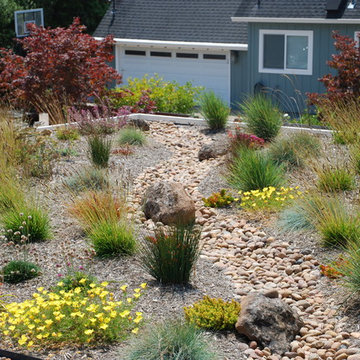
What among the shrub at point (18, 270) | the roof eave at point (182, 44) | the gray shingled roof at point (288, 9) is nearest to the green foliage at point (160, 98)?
the gray shingled roof at point (288, 9)

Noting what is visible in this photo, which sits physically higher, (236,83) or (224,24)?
(224,24)

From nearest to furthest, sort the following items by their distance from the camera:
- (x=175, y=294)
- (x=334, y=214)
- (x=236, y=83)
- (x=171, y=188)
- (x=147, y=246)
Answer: (x=175, y=294) < (x=147, y=246) < (x=334, y=214) < (x=171, y=188) < (x=236, y=83)

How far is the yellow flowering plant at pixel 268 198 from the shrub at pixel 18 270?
3048mm

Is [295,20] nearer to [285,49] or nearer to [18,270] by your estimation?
[285,49]

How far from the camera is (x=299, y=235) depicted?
7652mm

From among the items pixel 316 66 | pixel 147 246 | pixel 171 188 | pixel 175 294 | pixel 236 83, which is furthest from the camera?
pixel 236 83

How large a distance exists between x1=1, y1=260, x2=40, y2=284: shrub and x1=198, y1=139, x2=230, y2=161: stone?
500 centimetres

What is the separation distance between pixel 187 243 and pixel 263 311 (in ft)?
3.43

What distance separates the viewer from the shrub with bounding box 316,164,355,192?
8555 mm

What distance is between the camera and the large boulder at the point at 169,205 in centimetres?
821

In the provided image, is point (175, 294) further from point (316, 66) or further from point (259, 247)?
point (316, 66)

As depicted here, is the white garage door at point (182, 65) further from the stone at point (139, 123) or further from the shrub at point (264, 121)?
the shrub at point (264, 121)

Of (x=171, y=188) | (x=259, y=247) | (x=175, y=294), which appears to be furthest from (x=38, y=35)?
(x=175, y=294)

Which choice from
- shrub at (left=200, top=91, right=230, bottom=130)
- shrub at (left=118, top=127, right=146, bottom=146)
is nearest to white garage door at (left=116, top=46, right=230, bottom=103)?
shrub at (left=200, top=91, right=230, bottom=130)
